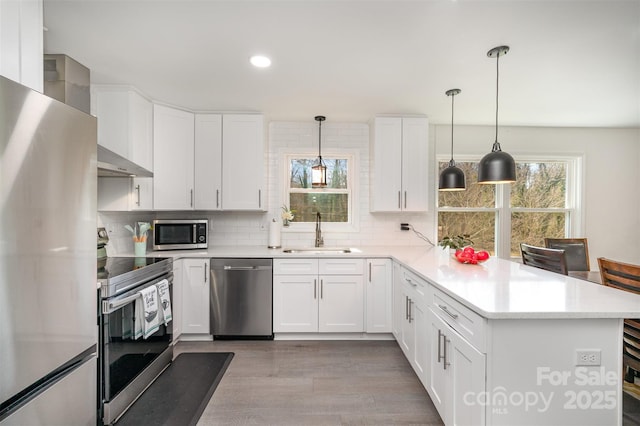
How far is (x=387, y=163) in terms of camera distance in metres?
3.38

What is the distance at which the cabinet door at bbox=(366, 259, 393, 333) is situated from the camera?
3027 millimetres

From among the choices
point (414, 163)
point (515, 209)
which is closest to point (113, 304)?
point (414, 163)

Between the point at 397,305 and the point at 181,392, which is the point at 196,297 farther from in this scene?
the point at 397,305

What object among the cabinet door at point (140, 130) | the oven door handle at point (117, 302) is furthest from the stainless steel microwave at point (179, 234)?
the oven door handle at point (117, 302)

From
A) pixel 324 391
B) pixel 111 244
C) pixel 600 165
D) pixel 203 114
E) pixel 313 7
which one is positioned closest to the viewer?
pixel 313 7

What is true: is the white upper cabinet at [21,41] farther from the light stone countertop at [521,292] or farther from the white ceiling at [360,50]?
the light stone countertop at [521,292]

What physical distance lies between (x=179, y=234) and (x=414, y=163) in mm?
2793

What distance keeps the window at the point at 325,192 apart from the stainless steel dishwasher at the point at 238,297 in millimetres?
1038

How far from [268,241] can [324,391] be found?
1813 millimetres

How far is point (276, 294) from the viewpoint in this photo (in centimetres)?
300

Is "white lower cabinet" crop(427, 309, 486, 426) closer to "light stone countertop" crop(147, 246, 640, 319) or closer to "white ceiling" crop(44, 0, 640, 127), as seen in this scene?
"light stone countertop" crop(147, 246, 640, 319)

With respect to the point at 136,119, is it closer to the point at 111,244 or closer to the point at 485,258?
the point at 111,244

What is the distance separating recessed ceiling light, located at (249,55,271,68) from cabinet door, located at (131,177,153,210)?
167 centimetres

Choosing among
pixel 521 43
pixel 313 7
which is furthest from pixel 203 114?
pixel 521 43
